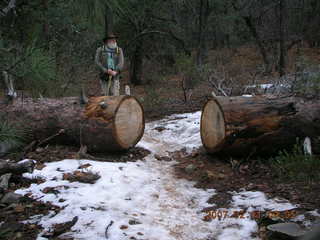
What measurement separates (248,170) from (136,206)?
6.67 ft

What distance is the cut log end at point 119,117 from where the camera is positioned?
6.01m

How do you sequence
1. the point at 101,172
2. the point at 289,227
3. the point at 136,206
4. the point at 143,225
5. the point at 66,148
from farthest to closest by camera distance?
1. the point at 66,148
2. the point at 101,172
3. the point at 136,206
4. the point at 143,225
5. the point at 289,227

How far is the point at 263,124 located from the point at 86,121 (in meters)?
2.95

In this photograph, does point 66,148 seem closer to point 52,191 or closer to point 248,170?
point 52,191

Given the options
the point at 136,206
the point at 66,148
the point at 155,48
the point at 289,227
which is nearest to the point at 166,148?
the point at 66,148

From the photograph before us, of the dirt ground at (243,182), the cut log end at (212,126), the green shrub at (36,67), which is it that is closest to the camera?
the green shrub at (36,67)

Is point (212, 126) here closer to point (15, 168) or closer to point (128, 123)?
point (128, 123)

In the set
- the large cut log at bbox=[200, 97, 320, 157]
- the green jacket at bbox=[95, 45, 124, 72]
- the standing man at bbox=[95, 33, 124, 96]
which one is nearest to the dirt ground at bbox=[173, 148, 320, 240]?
the large cut log at bbox=[200, 97, 320, 157]

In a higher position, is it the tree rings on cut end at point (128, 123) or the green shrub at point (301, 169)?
the tree rings on cut end at point (128, 123)

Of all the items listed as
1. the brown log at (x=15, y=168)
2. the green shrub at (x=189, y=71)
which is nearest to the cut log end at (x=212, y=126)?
the brown log at (x=15, y=168)

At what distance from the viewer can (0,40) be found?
2.27m
